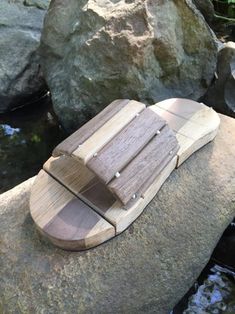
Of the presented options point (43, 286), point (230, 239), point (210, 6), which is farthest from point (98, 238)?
point (210, 6)

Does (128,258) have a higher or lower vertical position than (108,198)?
lower

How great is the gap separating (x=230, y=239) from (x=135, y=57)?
142cm

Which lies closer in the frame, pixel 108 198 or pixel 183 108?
pixel 108 198

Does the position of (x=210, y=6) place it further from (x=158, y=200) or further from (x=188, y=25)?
(x=158, y=200)

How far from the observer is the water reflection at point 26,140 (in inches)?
143

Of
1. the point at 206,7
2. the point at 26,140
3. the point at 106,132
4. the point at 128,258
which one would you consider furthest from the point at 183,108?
the point at 206,7

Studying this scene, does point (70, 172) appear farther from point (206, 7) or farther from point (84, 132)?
point (206, 7)

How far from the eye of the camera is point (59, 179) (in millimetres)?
2455

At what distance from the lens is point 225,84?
12.1 ft

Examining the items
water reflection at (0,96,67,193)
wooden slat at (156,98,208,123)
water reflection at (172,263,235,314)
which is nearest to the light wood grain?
wooden slat at (156,98,208,123)

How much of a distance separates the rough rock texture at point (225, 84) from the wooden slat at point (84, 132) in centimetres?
124

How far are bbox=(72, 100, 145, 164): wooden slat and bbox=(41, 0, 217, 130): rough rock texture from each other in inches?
23.5

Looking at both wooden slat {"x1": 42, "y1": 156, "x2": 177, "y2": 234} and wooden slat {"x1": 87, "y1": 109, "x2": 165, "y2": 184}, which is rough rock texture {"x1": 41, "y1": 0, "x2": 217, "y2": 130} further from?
wooden slat {"x1": 42, "y1": 156, "x2": 177, "y2": 234}

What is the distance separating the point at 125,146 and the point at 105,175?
0.82ft
